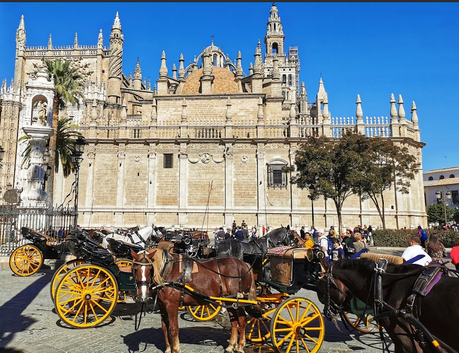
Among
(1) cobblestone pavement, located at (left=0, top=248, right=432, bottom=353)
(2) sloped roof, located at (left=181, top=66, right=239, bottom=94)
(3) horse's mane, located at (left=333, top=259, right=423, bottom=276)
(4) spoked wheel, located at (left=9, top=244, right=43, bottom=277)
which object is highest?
(2) sloped roof, located at (left=181, top=66, right=239, bottom=94)

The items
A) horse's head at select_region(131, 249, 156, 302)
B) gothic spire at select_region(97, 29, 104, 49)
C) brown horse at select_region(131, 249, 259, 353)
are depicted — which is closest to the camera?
horse's head at select_region(131, 249, 156, 302)

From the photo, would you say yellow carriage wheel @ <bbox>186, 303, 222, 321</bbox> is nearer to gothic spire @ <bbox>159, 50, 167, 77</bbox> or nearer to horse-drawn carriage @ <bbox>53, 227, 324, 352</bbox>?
horse-drawn carriage @ <bbox>53, 227, 324, 352</bbox>

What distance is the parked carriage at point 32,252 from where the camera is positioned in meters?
10.3

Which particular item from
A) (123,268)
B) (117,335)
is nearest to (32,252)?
(123,268)

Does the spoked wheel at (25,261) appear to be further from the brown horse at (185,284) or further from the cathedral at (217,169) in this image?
the cathedral at (217,169)

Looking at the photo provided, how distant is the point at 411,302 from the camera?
333cm

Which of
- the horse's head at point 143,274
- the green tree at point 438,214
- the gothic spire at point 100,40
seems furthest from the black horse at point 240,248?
the green tree at point 438,214

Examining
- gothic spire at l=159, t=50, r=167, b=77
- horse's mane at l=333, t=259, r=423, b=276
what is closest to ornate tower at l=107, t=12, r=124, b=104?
gothic spire at l=159, t=50, r=167, b=77

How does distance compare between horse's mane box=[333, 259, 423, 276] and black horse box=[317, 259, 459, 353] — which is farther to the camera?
horse's mane box=[333, 259, 423, 276]

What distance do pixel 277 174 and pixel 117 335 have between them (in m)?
22.1

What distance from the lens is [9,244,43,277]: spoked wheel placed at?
1035cm

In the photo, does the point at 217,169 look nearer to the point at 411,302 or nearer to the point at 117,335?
the point at 117,335

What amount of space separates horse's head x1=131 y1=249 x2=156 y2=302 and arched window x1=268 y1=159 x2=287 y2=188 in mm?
22426

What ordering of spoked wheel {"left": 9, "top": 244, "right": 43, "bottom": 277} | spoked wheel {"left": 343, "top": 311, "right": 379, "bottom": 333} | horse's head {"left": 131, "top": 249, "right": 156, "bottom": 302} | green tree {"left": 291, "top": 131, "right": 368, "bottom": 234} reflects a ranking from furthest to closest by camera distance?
green tree {"left": 291, "top": 131, "right": 368, "bottom": 234}, spoked wheel {"left": 9, "top": 244, "right": 43, "bottom": 277}, spoked wheel {"left": 343, "top": 311, "right": 379, "bottom": 333}, horse's head {"left": 131, "top": 249, "right": 156, "bottom": 302}
